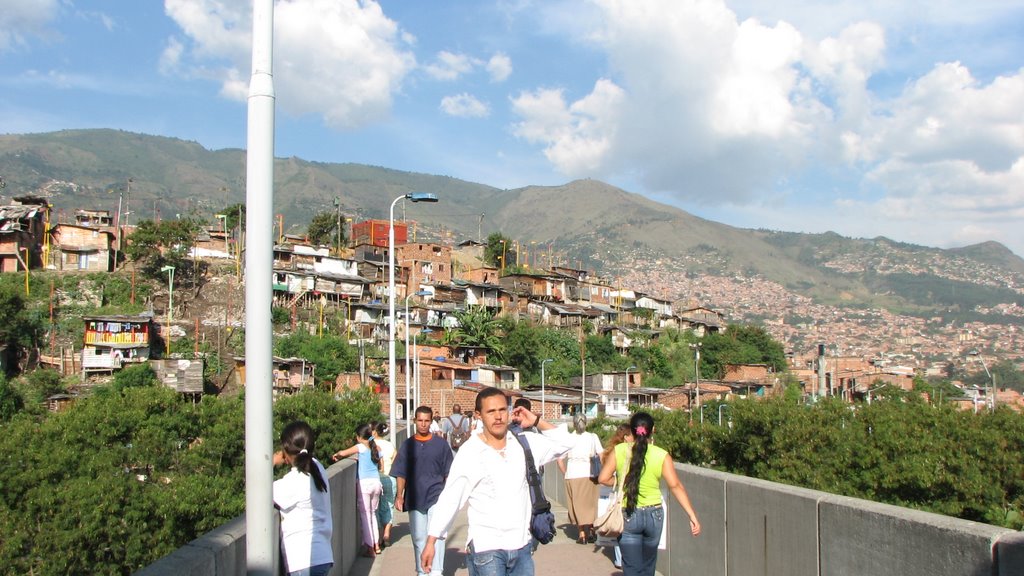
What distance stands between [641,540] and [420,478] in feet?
8.13

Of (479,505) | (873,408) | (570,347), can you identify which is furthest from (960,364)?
(479,505)

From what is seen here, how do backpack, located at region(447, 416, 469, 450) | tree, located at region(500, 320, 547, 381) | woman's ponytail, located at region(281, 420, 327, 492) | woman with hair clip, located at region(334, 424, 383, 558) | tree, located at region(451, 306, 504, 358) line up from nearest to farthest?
woman's ponytail, located at region(281, 420, 327, 492) < woman with hair clip, located at region(334, 424, 383, 558) < backpack, located at region(447, 416, 469, 450) < tree, located at region(451, 306, 504, 358) < tree, located at region(500, 320, 547, 381)

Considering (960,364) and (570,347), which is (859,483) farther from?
(960,364)

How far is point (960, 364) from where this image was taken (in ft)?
505

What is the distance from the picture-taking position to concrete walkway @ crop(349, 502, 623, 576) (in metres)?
8.94

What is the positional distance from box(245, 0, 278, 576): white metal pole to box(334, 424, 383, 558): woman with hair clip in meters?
5.28

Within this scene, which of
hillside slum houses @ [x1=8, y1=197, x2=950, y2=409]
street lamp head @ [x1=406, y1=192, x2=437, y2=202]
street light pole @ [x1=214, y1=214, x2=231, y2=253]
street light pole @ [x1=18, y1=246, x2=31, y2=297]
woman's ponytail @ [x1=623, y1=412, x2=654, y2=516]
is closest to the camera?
woman's ponytail @ [x1=623, y1=412, x2=654, y2=516]

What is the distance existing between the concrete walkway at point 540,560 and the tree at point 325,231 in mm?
76998

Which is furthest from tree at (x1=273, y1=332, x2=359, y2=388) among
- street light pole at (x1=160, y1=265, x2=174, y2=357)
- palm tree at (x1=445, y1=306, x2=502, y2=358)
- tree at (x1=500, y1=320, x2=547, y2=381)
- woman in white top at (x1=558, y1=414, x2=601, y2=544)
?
woman in white top at (x1=558, y1=414, x2=601, y2=544)

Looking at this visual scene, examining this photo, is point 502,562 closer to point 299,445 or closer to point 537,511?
point 537,511

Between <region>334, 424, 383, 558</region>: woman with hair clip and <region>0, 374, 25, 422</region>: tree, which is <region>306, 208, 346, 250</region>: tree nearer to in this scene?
<region>0, 374, 25, 422</region>: tree

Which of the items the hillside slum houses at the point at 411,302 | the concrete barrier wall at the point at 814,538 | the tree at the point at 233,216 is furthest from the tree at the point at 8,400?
the concrete barrier wall at the point at 814,538

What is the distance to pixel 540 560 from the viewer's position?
947 centimetres

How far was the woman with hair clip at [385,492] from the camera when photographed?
35.0ft
